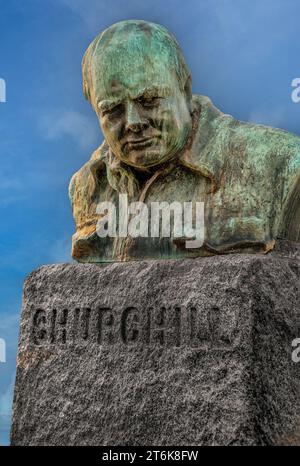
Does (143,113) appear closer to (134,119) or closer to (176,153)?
(134,119)

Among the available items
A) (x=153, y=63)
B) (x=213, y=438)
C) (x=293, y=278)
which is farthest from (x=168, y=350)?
(x=153, y=63)

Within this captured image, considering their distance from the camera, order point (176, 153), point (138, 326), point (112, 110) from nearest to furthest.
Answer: point (138, 326), point (112, 110), point (176, 153)

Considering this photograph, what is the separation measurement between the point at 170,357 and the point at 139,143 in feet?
3.22

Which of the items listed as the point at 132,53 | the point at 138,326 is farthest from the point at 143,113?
the point at 138,326

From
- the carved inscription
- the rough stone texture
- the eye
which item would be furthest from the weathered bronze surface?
the carved inscription

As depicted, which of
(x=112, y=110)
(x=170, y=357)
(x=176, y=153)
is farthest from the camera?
(x=176, y=153)

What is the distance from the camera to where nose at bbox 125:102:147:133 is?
2.94m

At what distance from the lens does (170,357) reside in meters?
2.75

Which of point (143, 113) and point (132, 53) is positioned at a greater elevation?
point (132, 53)

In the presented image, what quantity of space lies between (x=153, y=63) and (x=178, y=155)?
18.0 inches

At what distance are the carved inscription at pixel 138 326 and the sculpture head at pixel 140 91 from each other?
2.40ft

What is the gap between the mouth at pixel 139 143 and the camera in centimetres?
301

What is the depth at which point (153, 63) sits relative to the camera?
294 cm
